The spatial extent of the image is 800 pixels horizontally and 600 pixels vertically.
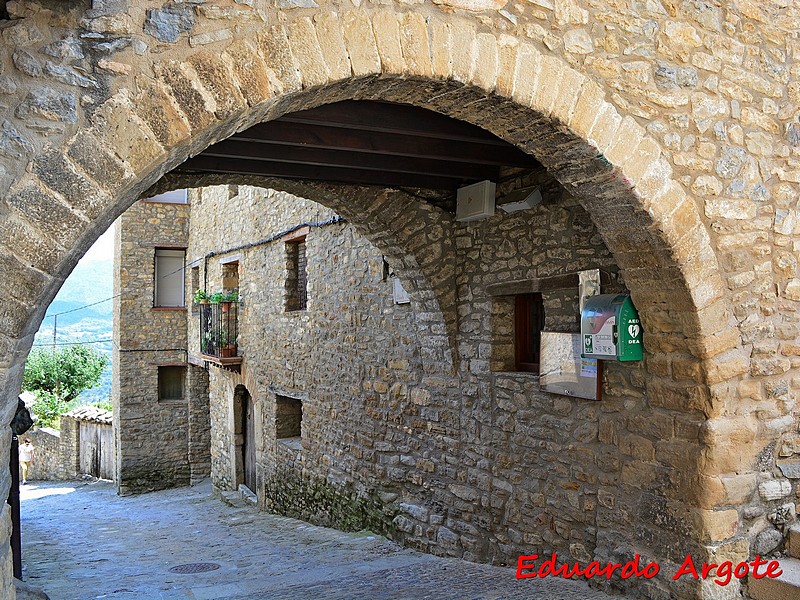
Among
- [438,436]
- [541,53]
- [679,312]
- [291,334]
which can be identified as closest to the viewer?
[541,53]

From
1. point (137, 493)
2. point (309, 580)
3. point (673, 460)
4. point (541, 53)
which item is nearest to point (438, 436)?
point (309, 580)

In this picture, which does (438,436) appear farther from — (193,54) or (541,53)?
(193,54)

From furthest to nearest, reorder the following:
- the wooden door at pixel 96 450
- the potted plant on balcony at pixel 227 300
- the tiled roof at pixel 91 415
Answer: the tiled roof at pixel 91 415
the wooden door at pixel 96 450
the potted plant on balcony at pixel 227 300

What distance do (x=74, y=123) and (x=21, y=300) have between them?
0.57 m

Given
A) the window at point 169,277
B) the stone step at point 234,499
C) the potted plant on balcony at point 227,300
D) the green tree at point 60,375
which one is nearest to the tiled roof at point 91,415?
the green tree at point 60,375

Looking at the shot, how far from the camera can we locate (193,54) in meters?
2.29

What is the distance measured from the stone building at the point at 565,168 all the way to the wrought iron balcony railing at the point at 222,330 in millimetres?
5550

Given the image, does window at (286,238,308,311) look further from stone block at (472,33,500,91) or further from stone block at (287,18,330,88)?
stone block at (287,18,330,88)

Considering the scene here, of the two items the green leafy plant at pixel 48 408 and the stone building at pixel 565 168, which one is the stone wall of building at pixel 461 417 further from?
the green leafy plant at pixel 48 408

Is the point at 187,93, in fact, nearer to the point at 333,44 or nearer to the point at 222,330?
the point at 333,44

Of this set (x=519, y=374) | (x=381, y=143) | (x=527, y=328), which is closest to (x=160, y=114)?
(x=381, y=143)

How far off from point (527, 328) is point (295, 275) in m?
4.31

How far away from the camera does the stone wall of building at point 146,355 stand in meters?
14.1

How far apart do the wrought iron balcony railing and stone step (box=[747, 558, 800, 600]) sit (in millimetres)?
7999
